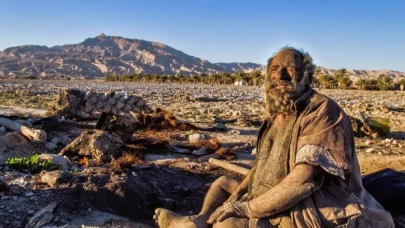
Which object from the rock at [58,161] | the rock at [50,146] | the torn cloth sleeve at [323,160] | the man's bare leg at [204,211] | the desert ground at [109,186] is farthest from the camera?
the rock at [50,146]

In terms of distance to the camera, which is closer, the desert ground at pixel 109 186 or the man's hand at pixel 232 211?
the man's hand at pixel 232 211

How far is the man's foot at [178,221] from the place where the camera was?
3770 millimetres

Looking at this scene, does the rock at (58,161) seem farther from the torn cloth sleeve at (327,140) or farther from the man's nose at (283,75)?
the torn cloth sleeve at (327,140)

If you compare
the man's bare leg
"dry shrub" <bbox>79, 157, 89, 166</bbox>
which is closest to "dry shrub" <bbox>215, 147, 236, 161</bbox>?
"dry shrub" <bbox>79, 157, 89, 166</bbox>

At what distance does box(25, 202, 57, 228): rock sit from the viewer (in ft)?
17.3

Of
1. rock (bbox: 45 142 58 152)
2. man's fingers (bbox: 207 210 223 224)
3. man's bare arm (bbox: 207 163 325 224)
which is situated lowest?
rock (bbox: 45 142 58 152)

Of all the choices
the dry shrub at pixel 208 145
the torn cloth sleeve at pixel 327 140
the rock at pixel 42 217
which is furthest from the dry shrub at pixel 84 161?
the torn cloth sleeve at pixel 327 140

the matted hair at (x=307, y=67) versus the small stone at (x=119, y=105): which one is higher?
the matted hair at (x=307, y=67)

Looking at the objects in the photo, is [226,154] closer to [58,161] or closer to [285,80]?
[58,161]

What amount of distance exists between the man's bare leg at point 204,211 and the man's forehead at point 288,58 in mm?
1321

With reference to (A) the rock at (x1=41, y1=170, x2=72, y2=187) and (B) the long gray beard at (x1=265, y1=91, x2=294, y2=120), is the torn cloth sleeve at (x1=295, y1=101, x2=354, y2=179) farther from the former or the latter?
(A) the rock at (x1=41, y1=170, x2=72, y2=187)

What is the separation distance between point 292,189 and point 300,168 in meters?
0.16

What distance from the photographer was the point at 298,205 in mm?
3400

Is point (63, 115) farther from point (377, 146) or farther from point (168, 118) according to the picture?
point (377, 146)
